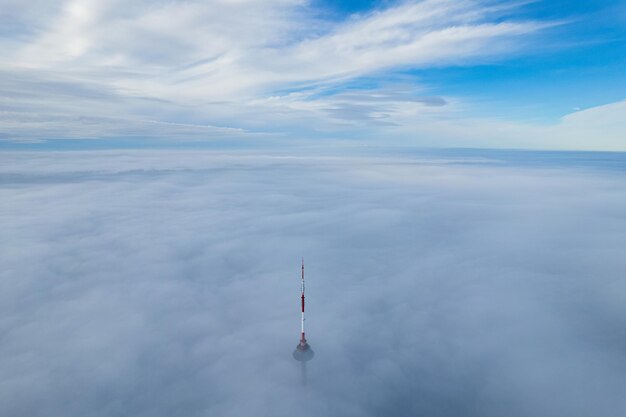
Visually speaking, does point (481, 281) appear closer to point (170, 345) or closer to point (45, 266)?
point (170, 345)

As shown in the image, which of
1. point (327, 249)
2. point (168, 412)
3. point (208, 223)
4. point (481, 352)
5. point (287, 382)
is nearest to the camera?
point (168, 412)

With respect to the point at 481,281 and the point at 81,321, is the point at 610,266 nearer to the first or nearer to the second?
the point at 481,281

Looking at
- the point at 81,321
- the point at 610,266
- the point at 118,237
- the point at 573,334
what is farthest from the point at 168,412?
the point at 610,266

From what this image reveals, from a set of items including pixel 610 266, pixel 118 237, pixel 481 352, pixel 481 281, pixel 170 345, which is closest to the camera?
pixel 481 352

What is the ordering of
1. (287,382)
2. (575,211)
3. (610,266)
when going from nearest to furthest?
(287,382)
(610,266)
(575,211)

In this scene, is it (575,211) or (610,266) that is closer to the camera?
(610,266)

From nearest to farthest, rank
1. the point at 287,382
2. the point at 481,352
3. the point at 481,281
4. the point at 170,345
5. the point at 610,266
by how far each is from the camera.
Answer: the point at 287,382 → the point at 481,352 → the point at 170,345 → the point at 481,281 → the point at 610,266

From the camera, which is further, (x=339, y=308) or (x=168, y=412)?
(x=339, y=308)

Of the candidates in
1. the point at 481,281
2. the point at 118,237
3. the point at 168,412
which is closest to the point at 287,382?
the point at 168,412
